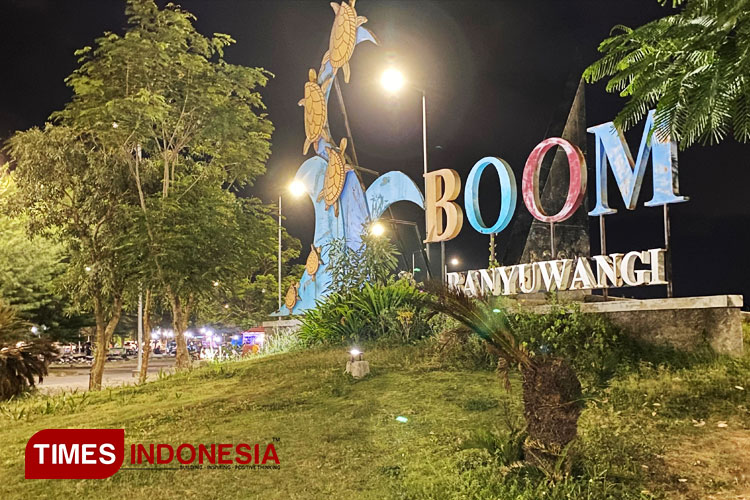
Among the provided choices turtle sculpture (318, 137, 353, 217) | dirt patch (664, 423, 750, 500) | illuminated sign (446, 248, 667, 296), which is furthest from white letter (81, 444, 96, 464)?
turtle sculpture (318, 137, 353, 217)

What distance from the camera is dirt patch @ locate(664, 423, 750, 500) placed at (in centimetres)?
562

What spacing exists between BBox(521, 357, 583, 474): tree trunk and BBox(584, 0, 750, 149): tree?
2798 millimetres

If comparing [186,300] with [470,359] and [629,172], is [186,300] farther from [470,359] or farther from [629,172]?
[629,172]

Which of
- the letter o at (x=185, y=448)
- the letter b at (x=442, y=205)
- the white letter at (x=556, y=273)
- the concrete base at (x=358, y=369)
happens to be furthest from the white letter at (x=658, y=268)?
the letter o at (x=185, y=448)

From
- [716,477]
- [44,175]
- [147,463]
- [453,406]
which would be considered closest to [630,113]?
[716,477]

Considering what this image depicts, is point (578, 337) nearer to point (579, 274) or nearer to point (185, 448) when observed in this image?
point (579, 274)

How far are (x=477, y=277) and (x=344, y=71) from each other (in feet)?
40.6

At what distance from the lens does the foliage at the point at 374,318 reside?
47.6 feet

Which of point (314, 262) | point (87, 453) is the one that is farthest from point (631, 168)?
point (314, 262)

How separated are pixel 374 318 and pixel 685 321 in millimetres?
7054

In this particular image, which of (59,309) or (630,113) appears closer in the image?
(630,113)

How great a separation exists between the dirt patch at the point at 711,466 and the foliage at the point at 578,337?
8.45 feet

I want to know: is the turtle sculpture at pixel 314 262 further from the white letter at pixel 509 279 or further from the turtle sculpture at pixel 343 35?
the white letter at pixel 509 279

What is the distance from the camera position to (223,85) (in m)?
21.2
